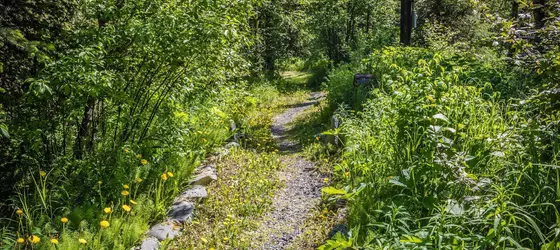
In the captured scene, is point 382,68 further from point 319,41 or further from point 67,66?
point 319,41

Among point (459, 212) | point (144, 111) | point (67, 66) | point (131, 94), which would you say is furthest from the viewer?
point (144, 111)

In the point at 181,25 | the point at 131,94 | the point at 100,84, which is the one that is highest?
the point at 181,25

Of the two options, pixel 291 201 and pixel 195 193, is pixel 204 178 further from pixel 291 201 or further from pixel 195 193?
pixel 291 201

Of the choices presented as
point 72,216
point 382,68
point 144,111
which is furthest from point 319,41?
point 72,216

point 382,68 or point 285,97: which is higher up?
point 382,68

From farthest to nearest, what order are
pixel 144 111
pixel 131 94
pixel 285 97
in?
pixel 285 97
pixel 144 111
pixel 131 94

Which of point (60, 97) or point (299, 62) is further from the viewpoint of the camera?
point (299, 62)

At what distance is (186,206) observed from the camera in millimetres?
4945

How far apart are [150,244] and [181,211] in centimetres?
Result: 82

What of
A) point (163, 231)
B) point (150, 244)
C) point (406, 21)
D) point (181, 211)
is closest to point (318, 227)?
point (181, 211)

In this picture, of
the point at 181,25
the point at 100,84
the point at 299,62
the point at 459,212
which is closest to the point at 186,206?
the point at 100,84

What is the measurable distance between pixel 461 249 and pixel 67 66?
3664 millimetres

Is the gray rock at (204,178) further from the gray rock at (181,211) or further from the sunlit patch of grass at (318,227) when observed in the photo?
the sunlit patch of grass at (318,227)

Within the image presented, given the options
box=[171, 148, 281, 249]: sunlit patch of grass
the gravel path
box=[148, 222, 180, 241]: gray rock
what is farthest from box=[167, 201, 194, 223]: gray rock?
the gravel path
